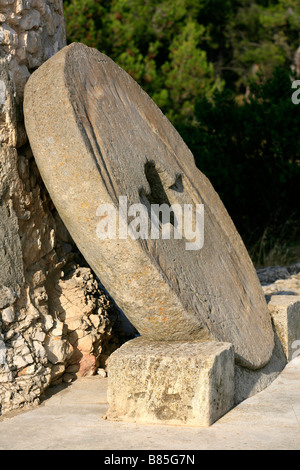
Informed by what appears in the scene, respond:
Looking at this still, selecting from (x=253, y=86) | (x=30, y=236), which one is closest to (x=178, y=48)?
(x=253, y=86)

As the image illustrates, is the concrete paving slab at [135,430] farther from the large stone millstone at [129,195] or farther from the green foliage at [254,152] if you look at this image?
the green foliage at [254,152]

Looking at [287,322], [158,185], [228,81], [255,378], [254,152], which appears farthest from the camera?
[228,81]

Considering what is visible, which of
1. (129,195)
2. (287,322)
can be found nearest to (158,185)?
(129,195)

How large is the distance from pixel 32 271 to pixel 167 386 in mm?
1020

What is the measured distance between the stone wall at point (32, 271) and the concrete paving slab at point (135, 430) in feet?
0.71

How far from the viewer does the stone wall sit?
11.2ft

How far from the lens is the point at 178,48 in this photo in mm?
13828

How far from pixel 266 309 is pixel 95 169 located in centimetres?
168

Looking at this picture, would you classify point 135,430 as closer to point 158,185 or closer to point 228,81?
point 158,185

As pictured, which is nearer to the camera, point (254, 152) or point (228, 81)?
point (254, 152)

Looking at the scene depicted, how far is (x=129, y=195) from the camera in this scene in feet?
10.8

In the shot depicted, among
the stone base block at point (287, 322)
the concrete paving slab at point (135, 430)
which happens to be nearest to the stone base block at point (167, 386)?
the concrete paving slab at point (135, 430)

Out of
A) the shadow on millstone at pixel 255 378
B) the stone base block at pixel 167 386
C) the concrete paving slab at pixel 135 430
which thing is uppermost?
the stone base block at pixel 167 386

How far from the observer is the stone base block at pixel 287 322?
14.0 ft
